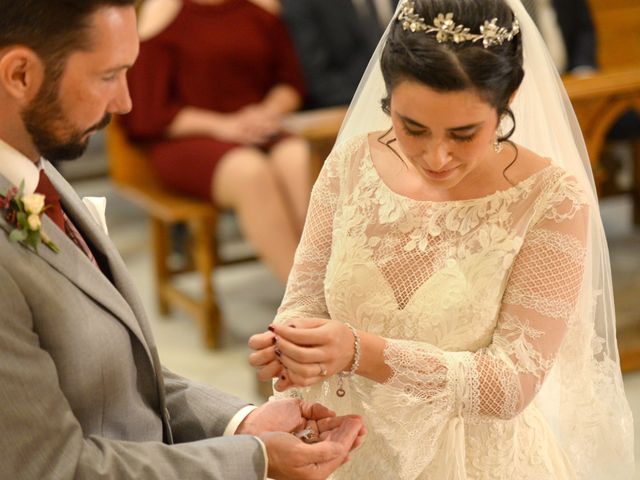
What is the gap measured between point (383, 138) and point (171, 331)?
2970 millimetres

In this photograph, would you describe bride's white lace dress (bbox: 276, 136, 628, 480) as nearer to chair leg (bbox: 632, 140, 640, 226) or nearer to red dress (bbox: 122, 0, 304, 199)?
red dress (bbox: 122, 0, 304, 199)

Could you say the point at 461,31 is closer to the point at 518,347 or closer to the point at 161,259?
the point at 518,347

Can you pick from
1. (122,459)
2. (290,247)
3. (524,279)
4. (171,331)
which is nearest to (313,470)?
(122,459)

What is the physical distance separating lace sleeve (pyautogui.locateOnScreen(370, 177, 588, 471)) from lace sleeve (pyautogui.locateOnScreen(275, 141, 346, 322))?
26cm

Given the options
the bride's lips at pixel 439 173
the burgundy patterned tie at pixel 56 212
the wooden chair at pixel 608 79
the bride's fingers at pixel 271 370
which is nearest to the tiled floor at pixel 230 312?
the wooden chair at pixel 608 79

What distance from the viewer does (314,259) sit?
7.73 ft

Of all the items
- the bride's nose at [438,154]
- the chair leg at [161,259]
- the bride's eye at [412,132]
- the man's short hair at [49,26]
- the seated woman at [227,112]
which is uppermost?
the man's short hair at [49,26]

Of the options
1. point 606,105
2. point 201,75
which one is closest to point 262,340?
point 606,105

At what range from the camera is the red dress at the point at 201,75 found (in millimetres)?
4922

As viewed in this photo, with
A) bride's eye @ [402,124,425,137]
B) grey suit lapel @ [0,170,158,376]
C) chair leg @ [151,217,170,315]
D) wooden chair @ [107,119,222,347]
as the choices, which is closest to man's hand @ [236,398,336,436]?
grey suit lapel @ [0,170,158,376]

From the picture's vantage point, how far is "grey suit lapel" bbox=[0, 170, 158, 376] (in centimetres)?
177

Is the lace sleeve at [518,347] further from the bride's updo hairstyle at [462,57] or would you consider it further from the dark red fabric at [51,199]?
the dark red fabric at [51,199]

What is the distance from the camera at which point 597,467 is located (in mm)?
2418

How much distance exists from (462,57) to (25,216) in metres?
0.84
